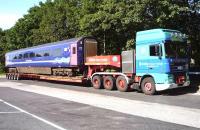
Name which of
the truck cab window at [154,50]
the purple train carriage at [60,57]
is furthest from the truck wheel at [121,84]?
the purple train carriage at [60,57]

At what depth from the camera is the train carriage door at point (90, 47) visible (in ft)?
96.6

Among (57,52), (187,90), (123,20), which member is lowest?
(187,90)

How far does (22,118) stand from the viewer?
1371cm

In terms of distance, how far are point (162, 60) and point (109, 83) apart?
5.54m

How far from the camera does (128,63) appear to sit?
77.6 feet

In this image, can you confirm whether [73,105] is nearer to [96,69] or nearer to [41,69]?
[96,69]

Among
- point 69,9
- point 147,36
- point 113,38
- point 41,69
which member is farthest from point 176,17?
point 69,9

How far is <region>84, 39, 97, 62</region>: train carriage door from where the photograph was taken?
96.6 ft

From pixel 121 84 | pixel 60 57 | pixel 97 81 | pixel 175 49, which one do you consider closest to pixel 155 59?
pixel 175 49

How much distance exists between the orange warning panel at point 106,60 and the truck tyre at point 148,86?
10.5 ft

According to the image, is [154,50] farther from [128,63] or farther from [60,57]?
[60,57]

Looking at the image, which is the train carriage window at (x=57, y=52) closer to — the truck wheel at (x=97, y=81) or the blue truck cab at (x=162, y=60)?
the truck wheel at (x=97, y=81)

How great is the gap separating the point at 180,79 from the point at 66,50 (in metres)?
11.9

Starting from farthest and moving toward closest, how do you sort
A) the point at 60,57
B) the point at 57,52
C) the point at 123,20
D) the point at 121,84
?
1. the point at 57,52
2. the point at 60,57
3. the point at 123,20
4. the point at 121,84
